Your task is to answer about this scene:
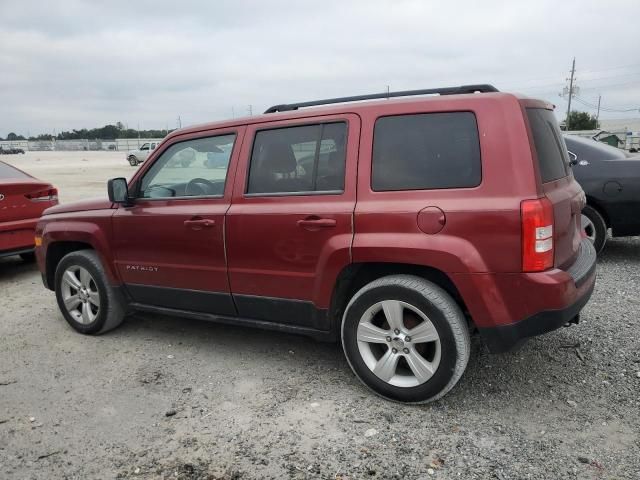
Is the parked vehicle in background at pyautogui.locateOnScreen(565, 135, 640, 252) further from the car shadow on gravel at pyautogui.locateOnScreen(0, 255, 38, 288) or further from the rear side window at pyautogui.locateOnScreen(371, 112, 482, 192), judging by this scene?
the car shadow on gravel at pyautogui.locateOnScreen(0, 255, 38, 288)

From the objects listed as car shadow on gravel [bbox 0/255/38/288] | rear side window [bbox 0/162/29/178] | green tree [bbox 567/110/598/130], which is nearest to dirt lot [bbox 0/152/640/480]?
car shadow on gravel [bbox 0/255/38/288]

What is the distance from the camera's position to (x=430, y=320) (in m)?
2.92

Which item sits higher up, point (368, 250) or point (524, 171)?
point (524, 171)

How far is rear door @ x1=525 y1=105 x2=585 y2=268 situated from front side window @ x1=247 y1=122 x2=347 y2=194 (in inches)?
43.8

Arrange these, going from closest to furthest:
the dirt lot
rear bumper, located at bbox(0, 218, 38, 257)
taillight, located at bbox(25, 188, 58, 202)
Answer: the dirt lot < rear bumper, located at bbox(0, 218, 38, 257) < taillight, located at bbox(25, 188, 58, 202)

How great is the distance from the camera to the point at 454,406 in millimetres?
3076

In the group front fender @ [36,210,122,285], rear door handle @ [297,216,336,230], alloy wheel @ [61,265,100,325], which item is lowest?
alloy wheel @ [61,265,100,325]

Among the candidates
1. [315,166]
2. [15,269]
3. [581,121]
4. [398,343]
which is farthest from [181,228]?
[581,121]

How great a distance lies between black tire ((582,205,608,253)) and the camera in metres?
5.86

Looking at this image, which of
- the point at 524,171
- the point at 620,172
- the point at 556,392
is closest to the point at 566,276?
the point at 524,171

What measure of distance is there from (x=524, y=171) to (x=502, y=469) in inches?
58.3

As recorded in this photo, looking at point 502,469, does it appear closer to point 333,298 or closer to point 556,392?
point 556,392

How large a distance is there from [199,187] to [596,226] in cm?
449

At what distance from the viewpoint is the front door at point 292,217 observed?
3158mm
